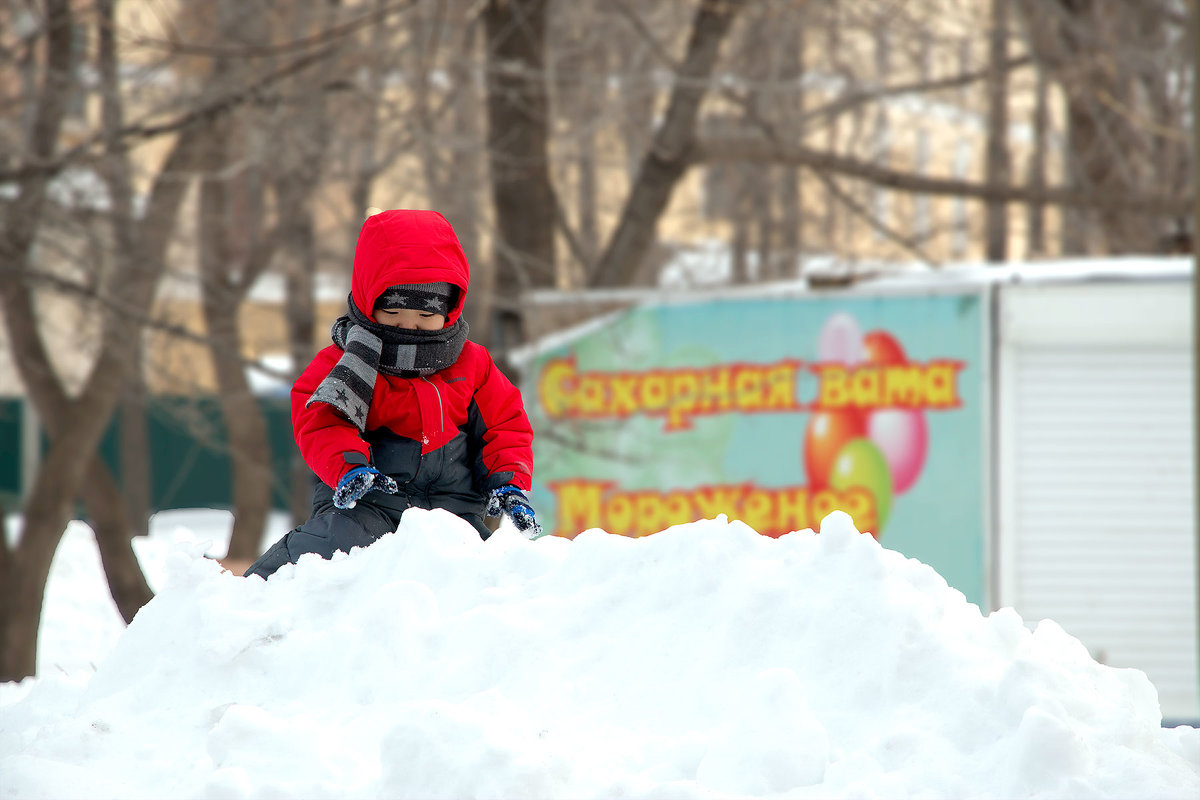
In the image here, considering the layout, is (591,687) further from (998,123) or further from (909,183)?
(998,123)

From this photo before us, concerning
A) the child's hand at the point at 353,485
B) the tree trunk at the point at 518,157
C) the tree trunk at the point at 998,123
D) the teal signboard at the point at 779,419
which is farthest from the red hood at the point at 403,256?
the tree trunk at the point at 998,123

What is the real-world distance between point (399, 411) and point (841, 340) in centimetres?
624

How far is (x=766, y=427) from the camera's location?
29.7 ft

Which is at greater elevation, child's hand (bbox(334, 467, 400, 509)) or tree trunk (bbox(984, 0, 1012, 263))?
tree trunk (bbox(984, 0, 1012, 263))

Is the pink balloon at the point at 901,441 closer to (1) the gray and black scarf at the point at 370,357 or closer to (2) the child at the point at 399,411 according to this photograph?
(2) the child at the point at 399,411

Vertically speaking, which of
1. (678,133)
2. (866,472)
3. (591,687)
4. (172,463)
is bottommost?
(172,463)

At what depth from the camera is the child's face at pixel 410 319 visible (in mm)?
3094

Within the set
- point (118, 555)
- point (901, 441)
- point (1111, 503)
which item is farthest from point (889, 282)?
point (118, 555)

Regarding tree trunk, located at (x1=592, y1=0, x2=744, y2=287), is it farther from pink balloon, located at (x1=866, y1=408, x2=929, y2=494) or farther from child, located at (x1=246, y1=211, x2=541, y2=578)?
child, located at (x1=246, y1=211, x2=541, y2=578)

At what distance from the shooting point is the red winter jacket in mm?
3014

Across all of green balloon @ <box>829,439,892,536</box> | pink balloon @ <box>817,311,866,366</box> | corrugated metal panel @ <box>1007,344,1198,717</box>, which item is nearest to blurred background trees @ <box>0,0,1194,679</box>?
pink balloon @ <box>817,311,866,366</box>

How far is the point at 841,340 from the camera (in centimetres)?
895

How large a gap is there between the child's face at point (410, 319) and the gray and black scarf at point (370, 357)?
0.02 meters

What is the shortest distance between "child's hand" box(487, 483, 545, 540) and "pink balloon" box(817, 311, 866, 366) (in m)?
6.07
